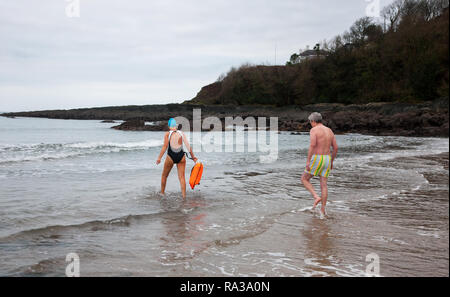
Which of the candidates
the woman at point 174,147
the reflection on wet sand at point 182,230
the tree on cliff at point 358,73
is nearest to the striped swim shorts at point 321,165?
the reflection on wet sand at point 182,230

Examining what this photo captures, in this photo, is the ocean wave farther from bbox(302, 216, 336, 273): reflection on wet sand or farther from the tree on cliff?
the tree on cliff

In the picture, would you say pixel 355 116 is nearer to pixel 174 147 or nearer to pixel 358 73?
pixel 358 73

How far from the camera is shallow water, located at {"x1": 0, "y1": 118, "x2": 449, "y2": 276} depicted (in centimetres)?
429

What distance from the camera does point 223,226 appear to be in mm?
6184

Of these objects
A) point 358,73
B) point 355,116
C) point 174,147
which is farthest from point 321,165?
point 358,73

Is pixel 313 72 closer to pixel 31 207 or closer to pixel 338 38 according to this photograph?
pixel 338 38

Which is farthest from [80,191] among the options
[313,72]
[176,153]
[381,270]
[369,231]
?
[313,72]

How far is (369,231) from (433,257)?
1311 millimetres

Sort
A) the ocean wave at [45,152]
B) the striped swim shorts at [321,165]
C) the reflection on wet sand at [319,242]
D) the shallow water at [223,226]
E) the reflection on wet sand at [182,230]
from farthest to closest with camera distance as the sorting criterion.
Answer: the ocean wave at [45,152], the striped swim shorts at [321,165], the reflection on wet sand at [182,230], the reflection on wet sand at [319,242], the shallow water at [223,226]

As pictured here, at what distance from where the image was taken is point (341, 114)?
46094mm

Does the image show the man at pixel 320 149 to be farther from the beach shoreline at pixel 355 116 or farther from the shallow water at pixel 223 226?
the beach shoreline at pixel 355 116

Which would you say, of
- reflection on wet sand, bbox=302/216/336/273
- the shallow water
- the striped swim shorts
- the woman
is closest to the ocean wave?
the shallow water

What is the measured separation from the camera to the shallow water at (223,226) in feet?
14.1
